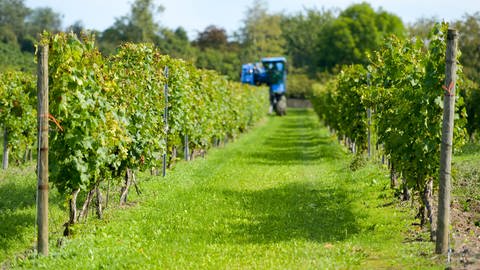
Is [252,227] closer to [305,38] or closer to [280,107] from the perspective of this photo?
[280,107]

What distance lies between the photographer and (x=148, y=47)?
40.9ft

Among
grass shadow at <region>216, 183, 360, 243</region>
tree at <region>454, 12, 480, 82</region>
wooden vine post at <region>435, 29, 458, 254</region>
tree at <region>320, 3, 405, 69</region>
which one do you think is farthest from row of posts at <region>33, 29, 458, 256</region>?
tree at <region>320, 3, 405, 69</region>

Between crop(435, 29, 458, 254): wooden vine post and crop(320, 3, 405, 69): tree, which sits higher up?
crop(320, 3, 405, 69): tree

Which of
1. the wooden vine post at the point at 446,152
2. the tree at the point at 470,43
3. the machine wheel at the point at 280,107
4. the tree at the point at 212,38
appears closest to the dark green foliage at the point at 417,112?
the wooden vine post at the point at 446,152

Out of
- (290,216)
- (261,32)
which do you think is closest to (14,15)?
(261,32)

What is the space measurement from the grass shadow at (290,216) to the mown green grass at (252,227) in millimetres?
15

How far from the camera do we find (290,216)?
10375 mm

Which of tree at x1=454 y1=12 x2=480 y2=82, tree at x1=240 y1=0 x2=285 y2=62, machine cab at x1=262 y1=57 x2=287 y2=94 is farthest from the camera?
tree at x1=240 y1=0 x2=285 y2=62

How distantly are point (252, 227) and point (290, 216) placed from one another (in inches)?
37.0

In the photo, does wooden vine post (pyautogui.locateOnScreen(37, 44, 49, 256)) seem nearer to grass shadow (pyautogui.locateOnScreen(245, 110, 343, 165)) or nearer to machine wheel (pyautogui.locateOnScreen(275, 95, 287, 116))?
grass shadow (pyautogui.locateOnScreen(245, 110, 343, 165))

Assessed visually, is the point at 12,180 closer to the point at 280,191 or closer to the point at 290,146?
the point at 280,191

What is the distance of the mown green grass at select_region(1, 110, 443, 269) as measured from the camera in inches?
299

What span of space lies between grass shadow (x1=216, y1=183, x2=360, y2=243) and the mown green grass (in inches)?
0.6

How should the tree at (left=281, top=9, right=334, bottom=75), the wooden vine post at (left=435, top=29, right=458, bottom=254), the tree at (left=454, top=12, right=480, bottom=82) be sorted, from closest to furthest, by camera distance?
the wooden vine post at (left=435, top=29, right=458, bottom=254) < the tree at (left=454, top=12, right=480, bottom=82) < the tree at (left=281, top=9, right=334, bottom=75)
